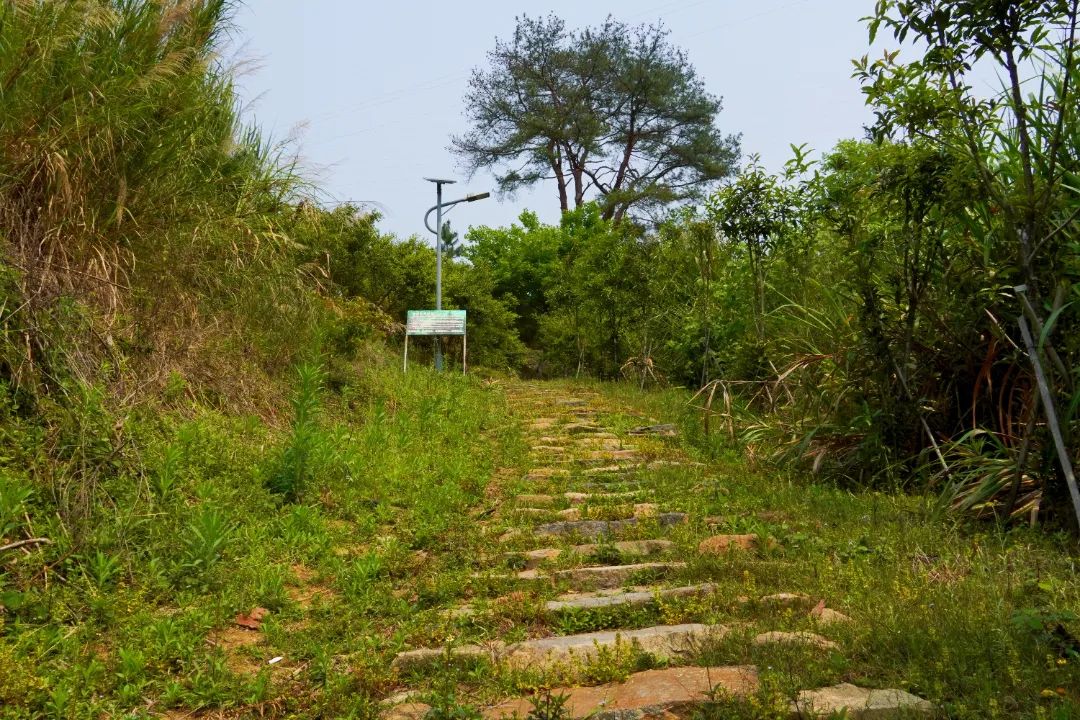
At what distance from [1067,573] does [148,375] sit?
5002 mm

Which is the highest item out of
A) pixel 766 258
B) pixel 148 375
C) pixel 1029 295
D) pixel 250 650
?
pixel 766 258

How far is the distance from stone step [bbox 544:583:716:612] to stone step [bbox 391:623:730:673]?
252 millimetres

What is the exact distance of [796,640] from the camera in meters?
2.77

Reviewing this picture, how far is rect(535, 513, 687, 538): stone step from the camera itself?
4.66 metres

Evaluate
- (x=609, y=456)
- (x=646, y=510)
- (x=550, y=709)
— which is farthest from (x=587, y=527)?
(x=550, y=709)

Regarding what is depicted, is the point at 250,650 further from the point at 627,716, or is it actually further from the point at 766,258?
the point at 766,258

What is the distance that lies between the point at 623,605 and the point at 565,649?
1.57 ft

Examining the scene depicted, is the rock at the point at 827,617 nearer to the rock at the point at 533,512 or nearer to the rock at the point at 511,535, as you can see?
the rock at the point at 511,535

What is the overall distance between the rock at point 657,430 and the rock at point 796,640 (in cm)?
501

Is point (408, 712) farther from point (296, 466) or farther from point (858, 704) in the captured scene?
point (296, 466)

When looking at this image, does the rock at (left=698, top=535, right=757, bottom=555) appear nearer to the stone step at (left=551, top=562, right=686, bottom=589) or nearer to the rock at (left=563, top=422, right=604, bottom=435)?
the stone step at (left=551, top=562, right=686, bottom=589)

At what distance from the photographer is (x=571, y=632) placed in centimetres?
321

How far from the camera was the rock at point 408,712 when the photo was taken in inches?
101

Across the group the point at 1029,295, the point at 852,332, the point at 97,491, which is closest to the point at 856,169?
the point at 852,332
